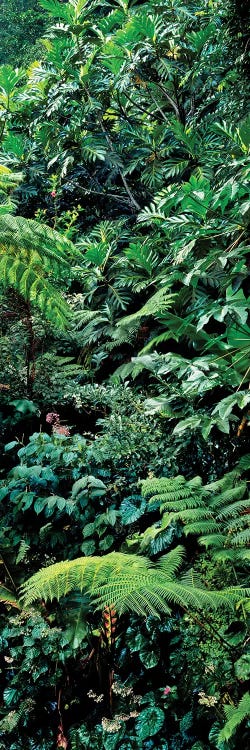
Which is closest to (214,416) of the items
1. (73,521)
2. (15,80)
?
(73,521)

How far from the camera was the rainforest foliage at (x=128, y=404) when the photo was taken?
194 cm

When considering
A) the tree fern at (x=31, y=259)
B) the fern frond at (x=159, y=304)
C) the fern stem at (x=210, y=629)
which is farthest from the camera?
the fern frond at (x=159, y=304)

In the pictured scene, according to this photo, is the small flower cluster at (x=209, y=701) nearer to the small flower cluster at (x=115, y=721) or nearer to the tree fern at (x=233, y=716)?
the tree fern at (x=233, y=716)

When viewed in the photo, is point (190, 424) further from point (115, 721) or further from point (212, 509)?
point (115, 721)

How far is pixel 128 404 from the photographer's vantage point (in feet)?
11.0

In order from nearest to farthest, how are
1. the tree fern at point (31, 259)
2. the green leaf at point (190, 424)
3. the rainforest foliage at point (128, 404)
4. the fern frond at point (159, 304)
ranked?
1. the rainforest foliage at point (128, 404)
2. the green leaf at point (190, 424)
3. the tree fern at point (31, 259)
4. the fern frond at point (159, 304)

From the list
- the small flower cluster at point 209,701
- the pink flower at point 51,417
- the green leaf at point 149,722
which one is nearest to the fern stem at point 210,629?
the small flower cluster at point 209,701

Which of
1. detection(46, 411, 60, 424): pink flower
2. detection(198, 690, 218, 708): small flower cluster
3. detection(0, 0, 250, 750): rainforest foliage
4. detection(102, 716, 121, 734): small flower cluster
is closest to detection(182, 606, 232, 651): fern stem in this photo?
detection(0, 0, 250, 750): rainforest foliage

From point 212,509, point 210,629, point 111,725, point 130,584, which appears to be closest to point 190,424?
point 212,509

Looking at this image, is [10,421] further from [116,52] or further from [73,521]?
[116,52]

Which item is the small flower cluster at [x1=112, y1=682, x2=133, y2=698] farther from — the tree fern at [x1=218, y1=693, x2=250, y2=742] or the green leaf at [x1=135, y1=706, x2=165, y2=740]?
the tree fern at [x1=218, y1=693, x2=250, y2=742]

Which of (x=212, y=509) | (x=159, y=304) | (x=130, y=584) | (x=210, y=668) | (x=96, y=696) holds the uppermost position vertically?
(x=130, y=584)

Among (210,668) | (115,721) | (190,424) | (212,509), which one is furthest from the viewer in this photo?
(190,424)

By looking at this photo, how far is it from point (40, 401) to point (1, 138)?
2963 mm
